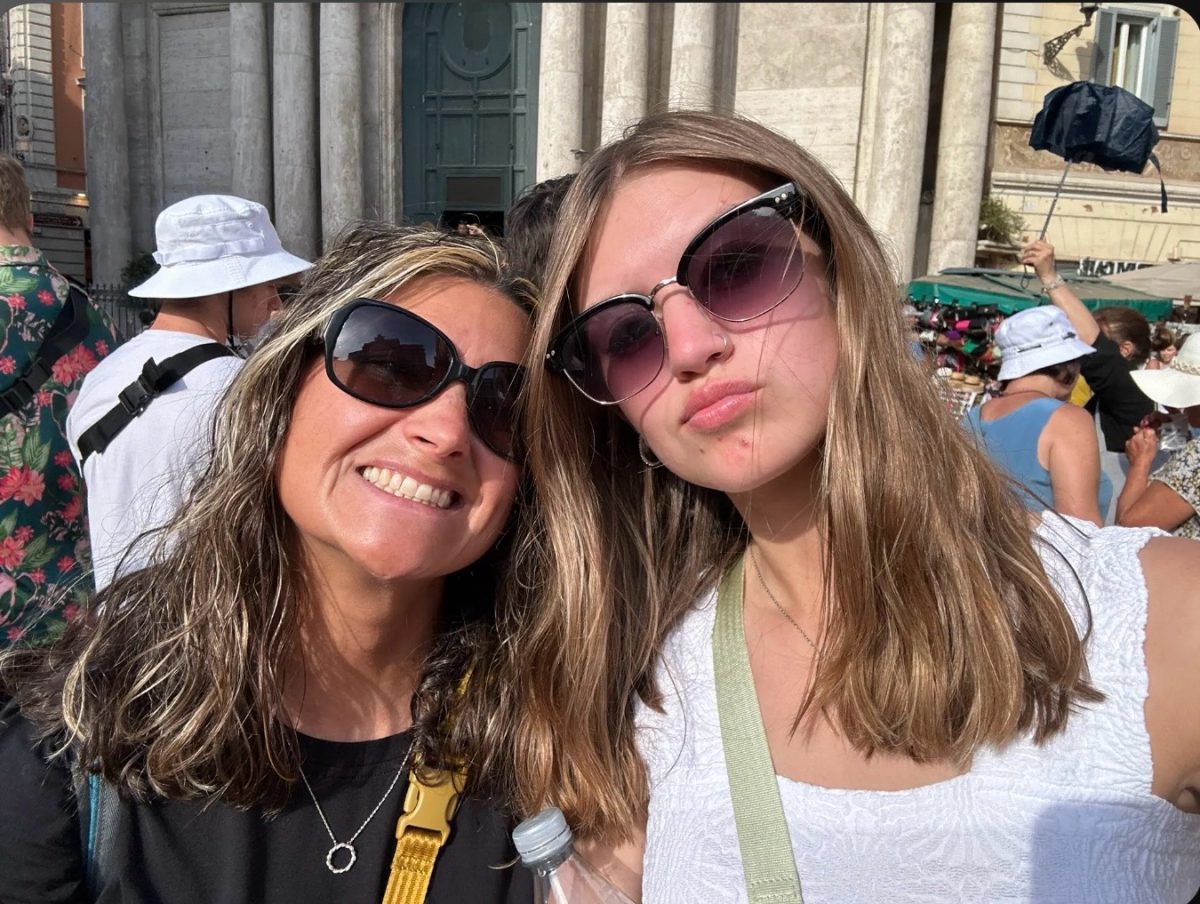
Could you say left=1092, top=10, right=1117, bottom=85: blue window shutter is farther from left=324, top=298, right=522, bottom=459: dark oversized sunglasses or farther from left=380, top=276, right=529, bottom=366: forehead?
left=324, top=298, right=522, bottom=459: dark oversized sunglasses

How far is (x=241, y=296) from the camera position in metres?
3.31

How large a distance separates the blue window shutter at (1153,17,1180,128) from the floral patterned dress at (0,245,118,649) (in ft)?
60.1

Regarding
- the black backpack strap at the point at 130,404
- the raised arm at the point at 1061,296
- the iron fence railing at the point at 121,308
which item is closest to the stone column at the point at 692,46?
the raised arm at the point at 1061,296

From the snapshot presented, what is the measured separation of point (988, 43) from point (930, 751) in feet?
49.5

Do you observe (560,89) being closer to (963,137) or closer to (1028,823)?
(963,137)

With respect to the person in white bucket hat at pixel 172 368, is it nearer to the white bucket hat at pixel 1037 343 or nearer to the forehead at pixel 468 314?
the forehead at pixel 468 314

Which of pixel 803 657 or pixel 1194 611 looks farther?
pixel 803 657

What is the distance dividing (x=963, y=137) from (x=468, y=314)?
1434 cm

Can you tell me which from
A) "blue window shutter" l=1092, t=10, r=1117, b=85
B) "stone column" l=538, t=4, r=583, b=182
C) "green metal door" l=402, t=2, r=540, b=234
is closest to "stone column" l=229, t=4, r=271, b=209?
"green metal door" l=402, t=2, r=540, b=234

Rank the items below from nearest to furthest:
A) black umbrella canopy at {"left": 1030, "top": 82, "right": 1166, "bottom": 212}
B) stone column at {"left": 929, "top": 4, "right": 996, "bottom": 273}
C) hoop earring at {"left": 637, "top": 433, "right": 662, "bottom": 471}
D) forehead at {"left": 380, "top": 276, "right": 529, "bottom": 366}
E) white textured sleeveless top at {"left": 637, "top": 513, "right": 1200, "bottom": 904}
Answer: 1. white textured sleeveless top at {"left": 637, "top": 513, "right": 1200, "bottom": 904}
2. forehead at {"left": 380, "top": 276, "right": 529, "bottom": 366}
3. hoop earring at {"left": 637, "top": 433, "right": 662, "bottom": 471}
4. black umbrella canopy at {"left": 1030, "top": 82, "right": 1166, "bottom": 212}
5. stone column at {"left": 929, "top": 4, "right": 996, "bottom": 273}

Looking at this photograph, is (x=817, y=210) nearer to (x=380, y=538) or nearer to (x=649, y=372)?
(x=649, y=372)

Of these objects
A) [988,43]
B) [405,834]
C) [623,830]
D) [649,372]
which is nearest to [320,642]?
[405,834]

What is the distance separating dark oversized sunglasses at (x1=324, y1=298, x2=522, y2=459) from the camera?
59.6 inches

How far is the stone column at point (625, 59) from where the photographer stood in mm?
13266
